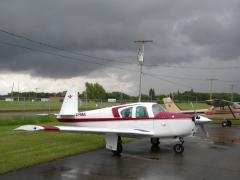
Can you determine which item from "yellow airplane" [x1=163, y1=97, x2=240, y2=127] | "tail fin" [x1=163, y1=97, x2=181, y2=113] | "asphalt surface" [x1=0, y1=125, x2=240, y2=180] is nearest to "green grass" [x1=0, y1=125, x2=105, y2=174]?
"asphalt surface" [x1=0, y1=125, x2=240, y2=180]

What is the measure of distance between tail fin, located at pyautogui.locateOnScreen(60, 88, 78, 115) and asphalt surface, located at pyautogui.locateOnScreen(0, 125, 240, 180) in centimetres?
288

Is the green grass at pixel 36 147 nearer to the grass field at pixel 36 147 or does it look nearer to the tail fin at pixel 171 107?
the grass field at pixel 36 147

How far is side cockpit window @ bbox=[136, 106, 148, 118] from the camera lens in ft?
44.4

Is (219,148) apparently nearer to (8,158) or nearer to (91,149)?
(91,149)

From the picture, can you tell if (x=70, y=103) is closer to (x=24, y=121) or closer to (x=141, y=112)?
(x=141, y=112)

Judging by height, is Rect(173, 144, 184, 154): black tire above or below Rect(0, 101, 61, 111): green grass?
below

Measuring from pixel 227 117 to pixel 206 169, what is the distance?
75.1 feet

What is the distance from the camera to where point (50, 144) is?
14477 mm

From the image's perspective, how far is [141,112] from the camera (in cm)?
1362

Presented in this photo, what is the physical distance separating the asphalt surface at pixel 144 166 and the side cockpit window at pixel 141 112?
4.54ft

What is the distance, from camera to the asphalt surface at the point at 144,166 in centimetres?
914

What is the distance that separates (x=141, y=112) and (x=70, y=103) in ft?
12.6

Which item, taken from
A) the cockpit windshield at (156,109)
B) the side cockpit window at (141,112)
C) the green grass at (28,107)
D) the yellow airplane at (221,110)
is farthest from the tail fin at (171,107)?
the side cockpit window at (141,112)

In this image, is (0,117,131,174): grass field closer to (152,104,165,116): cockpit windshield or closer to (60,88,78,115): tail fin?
(60,88,78,115): tail fin
